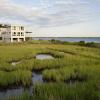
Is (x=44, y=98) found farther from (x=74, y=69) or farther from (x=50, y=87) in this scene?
(x=74, y=69)

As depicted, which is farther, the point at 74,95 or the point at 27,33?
the point at 27,33

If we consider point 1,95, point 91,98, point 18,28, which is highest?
point 18,28

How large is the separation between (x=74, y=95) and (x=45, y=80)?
18.8ft

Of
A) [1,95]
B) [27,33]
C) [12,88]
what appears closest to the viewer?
[1,95]

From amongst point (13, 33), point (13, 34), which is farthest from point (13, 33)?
point (13, 34)

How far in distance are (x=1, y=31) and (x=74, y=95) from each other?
268 feet

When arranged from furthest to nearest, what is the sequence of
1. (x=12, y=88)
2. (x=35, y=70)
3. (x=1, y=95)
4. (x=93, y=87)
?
(x=35, y=70) → (x=12, y=88) → (x=1, y=95) → (x=93, y=87)

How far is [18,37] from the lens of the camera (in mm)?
83312

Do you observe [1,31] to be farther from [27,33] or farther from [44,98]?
[44,98]

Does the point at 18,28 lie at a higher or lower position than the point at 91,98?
higher

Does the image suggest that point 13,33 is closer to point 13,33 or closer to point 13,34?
point 13,33

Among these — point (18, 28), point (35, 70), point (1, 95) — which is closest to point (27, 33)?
point (18, 28)

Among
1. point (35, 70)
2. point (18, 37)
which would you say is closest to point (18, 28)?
point (18, 37)

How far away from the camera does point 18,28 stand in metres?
84.6
